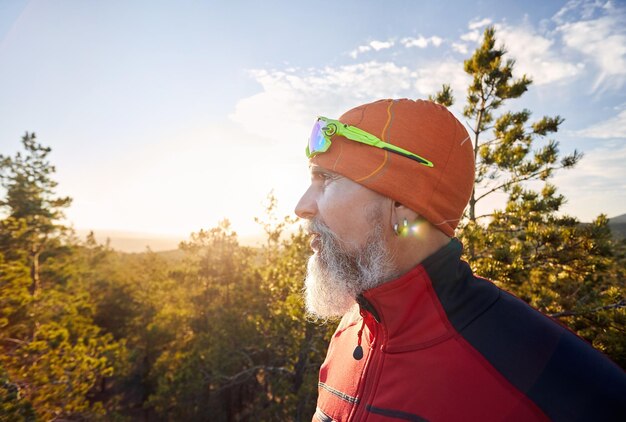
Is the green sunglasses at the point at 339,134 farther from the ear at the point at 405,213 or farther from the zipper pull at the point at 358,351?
the zipper pull at the point at 358,351

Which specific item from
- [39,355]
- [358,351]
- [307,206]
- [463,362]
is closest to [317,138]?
[307,206]

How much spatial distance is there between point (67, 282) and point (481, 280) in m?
22.6

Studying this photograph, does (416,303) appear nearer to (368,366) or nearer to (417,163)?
(368,366)

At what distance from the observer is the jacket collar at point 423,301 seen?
1325 mm

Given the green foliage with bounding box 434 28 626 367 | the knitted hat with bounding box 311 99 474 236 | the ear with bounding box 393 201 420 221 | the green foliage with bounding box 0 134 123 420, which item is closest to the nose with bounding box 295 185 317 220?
the knitted hat with bounding box 311 99 474 236

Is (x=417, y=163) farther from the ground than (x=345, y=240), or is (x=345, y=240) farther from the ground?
(x=417, y=163)

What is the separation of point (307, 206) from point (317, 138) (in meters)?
0.53

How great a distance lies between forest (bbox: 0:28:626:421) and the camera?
4.18m

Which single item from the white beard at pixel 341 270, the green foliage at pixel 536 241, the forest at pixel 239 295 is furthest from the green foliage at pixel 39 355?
the green foliage at pixel 536 241

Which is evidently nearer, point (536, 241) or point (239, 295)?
point (536, 241)

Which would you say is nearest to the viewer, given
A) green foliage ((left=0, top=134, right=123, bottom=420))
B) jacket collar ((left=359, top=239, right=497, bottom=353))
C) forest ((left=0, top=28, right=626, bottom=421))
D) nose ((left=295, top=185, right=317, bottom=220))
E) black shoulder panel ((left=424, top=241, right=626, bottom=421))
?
black shoulder panel ((left=424, top=241, right=626, bottom=421))

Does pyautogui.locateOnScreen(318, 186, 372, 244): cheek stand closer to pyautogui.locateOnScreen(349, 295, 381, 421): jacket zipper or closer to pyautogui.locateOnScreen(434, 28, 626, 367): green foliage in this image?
pyautogui.locateOnScreen(349, 295, 381, 421): jacket zipper

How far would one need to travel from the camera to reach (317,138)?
1958mm

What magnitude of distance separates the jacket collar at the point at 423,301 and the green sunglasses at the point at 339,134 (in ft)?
2.03
